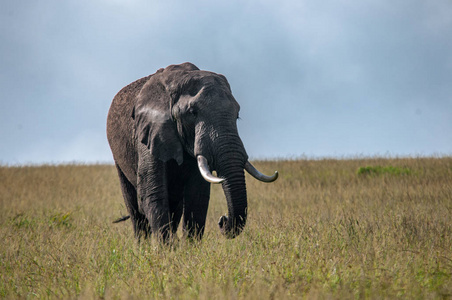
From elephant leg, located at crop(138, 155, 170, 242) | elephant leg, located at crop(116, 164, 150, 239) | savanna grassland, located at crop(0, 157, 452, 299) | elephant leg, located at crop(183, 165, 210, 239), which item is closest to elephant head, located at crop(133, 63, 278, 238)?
elephant leg, located at crop(138, 155, 170, 242)

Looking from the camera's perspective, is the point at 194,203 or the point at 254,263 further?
the point at 194,203

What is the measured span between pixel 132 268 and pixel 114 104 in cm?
360

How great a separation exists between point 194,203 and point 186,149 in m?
0.80

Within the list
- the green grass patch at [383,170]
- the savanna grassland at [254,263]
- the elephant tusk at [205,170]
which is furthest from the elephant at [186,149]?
the green grass patch at [383,170]

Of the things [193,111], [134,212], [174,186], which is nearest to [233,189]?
[193,111]

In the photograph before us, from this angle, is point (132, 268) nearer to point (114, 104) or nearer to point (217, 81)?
point (217, 81)

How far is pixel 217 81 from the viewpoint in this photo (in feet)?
19.0

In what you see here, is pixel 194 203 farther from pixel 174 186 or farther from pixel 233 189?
pixel 233 189

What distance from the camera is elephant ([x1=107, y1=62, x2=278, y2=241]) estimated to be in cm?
535

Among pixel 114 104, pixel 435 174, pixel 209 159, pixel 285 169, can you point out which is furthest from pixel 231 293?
pixel 285 169

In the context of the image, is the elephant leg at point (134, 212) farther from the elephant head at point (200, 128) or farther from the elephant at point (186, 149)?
the elephant head at point (200, 128)

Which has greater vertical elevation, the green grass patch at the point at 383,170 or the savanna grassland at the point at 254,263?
the green grass patch at the point at 383,170

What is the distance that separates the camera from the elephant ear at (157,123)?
583 centimetres

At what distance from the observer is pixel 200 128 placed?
5.50 m
